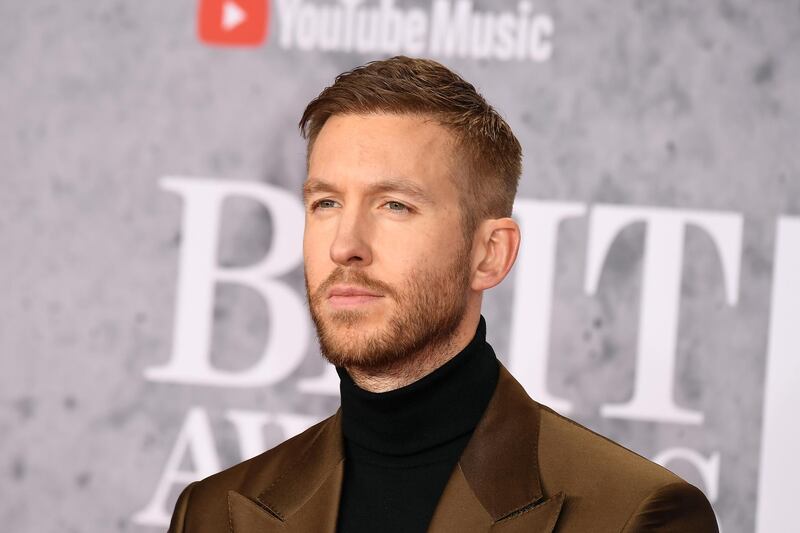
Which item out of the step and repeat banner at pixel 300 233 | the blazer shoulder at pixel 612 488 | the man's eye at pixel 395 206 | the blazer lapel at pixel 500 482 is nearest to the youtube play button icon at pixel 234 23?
the step and repeat banner at pixel 300 233

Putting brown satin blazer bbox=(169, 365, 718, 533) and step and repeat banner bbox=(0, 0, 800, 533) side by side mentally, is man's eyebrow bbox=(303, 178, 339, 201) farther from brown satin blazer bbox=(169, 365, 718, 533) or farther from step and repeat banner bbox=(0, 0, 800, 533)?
step and repeat banner bbox=(0, 0, 800, 533)

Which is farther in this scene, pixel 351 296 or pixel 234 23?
pixel 234 23

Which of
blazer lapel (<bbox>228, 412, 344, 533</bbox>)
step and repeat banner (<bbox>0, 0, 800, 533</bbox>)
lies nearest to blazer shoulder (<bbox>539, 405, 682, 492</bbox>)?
blazer lapel (<bbox>228, 412, 344, 533</bbox>)

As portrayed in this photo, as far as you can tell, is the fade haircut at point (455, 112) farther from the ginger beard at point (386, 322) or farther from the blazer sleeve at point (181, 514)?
the blazer sleeve at point (181, 514)

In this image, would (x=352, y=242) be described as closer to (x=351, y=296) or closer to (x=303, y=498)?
(x=351, y=296)

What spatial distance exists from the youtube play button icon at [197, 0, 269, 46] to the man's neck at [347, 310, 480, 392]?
146 cm

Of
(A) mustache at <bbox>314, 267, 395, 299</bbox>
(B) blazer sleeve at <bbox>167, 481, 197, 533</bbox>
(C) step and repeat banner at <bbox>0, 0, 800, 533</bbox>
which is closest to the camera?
(A) mustache at <bbox>314, 267, 395, 299</bbox>

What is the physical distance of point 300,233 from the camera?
9.84 ft

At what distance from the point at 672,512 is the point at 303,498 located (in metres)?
0.59

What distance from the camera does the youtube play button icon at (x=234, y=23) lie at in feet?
9.99

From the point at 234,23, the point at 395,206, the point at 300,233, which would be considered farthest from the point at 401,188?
the point at 234,23

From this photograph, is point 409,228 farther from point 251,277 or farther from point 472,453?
point 251,277

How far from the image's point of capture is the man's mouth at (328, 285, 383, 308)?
177cm

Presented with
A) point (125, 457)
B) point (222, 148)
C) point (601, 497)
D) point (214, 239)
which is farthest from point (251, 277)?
point (601, 497)
